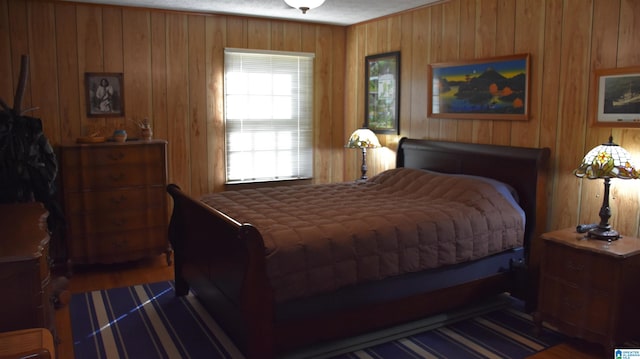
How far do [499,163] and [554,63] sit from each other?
796 millimetres

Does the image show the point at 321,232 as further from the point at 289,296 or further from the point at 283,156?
the point at 283,156

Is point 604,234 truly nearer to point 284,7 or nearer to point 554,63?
point 554,63

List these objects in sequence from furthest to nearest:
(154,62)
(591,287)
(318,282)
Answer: (154,62) < (591,287) < (318,282)

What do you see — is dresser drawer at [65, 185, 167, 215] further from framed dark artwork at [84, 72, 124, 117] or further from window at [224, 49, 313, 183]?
window at [224, 49, 313, 183]

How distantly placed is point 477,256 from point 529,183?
73cm

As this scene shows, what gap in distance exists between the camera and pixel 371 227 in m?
3.08

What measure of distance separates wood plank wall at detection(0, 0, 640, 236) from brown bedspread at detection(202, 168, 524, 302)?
57 centimetres

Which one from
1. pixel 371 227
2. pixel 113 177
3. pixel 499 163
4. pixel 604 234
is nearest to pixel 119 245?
A: pixel 113 177

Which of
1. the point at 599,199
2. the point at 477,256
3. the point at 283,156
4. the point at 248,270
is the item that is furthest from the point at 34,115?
the point at 599,199

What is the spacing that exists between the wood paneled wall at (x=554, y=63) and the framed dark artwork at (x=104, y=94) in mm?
2687

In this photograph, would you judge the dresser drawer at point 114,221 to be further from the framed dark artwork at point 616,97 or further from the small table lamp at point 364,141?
the framed dark artwork at point 616,97

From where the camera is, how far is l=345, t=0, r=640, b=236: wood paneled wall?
3.29 metres

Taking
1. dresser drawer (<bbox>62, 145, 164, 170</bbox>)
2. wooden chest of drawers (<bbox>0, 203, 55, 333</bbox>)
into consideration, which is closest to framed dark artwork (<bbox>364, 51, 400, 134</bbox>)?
dresser drawer (<bbox>62, 145, 164, 170</bbox>)

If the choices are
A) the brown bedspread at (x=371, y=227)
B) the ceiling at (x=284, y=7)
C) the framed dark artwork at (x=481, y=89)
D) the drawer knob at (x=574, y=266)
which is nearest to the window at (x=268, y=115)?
the ceiling at (x=284, y=7)
